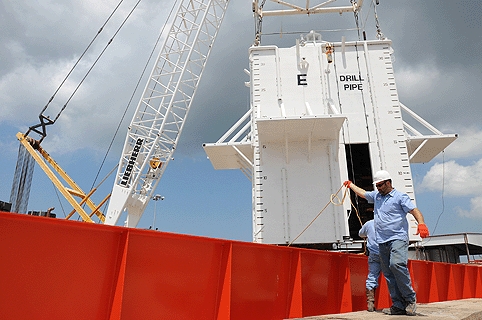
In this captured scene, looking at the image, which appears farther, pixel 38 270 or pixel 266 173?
pixel 266 173

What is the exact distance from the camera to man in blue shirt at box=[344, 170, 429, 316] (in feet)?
18.7

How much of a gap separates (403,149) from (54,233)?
13.0 meters

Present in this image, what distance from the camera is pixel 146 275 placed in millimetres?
4281

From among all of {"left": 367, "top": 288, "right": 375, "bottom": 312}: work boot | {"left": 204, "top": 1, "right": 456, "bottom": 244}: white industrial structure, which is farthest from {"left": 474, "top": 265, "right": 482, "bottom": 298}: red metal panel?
{"left": 367, "top": 288, "right": 375, "bottom": 312}: work boot

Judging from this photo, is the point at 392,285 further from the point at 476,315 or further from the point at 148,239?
the point at 148,239

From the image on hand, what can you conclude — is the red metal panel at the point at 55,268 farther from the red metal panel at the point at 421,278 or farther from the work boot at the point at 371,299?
the red metal panel at the point at 421,278

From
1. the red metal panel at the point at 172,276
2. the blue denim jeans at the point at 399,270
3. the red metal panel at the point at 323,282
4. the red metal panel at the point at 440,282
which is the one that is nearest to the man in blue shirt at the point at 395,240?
the blue denim jeans at the point at 399,270

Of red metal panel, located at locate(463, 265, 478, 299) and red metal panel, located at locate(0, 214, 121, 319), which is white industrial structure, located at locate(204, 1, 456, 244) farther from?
red metal panel, located at locate(0, 214, 121, 319)

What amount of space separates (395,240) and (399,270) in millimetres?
440

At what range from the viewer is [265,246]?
5.93m

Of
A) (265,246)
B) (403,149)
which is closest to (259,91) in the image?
(403,149)

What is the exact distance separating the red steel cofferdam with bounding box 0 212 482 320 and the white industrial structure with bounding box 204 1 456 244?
6146 millimetres

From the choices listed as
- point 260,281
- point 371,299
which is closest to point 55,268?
point 260,281

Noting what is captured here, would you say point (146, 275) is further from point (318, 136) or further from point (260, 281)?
point (318, 136)
